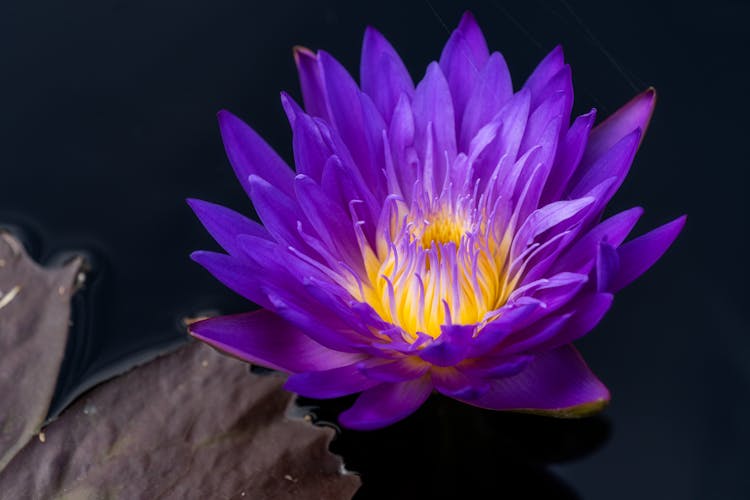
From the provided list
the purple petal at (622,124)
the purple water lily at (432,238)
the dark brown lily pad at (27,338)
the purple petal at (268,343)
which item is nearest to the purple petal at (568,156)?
the purple water lily at (432,238)

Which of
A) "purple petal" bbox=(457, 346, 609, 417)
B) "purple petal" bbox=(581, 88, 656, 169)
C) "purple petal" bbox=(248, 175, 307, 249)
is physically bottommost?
"purple petal" bbox=(457, 346, 609, 417)

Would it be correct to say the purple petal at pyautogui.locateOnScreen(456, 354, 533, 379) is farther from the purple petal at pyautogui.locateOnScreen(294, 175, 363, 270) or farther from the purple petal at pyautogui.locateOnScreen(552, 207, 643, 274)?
the purple petal at pyautogui.locateOnScreen(294, 175, 363, 270)

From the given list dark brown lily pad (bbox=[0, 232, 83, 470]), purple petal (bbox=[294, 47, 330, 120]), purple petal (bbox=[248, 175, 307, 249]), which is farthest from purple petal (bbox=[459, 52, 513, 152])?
dark brown lily pad (bbox=[0, 232, 83, 470])

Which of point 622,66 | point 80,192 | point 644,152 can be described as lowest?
point 644,152

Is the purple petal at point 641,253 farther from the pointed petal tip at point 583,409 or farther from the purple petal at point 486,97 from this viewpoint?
the purple petal at point 486,97

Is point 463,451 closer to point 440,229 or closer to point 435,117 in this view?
point 440,229

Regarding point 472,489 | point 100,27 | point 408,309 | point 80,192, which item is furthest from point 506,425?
point 100,27

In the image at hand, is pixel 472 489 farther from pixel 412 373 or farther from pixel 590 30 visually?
pixel 590 30

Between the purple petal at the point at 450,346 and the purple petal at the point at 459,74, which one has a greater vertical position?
the purple petal at the point at 459,74
